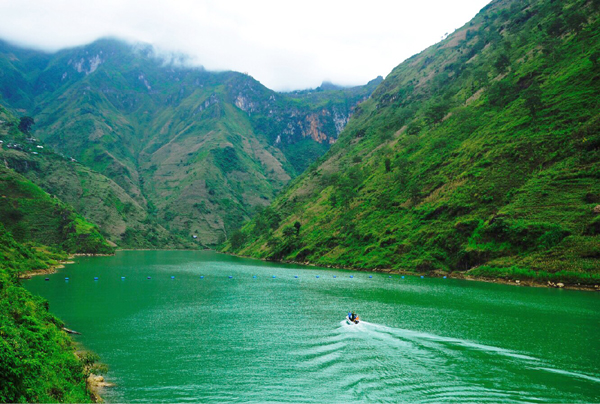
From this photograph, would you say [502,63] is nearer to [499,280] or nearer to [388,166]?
[388,166]

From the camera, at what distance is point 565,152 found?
332 feet

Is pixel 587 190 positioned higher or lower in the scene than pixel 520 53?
lower

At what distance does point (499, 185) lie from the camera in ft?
357

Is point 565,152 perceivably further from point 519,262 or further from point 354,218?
point 354,218

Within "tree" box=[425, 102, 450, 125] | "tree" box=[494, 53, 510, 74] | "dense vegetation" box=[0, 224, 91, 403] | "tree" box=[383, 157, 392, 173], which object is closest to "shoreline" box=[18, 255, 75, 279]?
"dense vegetation" box=[0, 224, 91, 403]

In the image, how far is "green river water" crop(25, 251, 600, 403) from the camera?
96.8 ft

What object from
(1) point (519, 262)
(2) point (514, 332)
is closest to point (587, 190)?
(1) point (519, 262)

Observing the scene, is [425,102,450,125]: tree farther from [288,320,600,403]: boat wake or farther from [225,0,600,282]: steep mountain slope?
[288,320,600,403]: boat wake

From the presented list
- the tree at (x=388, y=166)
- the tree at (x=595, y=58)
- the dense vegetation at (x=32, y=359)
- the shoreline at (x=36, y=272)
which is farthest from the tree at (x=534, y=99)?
the shoreline at (x=36, y=272)

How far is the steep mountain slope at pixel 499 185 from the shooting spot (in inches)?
3511

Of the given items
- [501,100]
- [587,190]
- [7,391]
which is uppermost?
[501,100]

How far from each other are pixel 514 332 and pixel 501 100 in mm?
132347

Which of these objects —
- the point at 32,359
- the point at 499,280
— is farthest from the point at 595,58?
the point at 32,359

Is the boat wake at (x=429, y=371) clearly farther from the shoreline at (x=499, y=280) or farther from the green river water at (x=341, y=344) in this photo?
the shoreline at (x=499, y=280)
